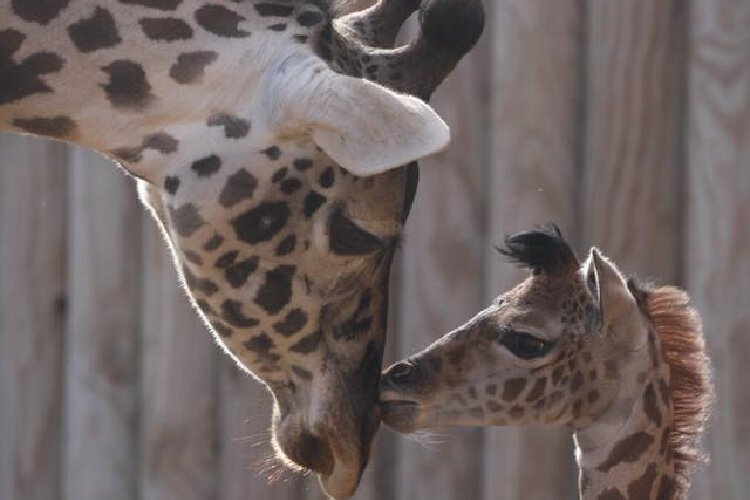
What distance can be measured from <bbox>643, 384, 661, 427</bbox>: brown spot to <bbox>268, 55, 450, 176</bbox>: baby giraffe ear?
4.34 feet

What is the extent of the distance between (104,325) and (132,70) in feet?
10.4

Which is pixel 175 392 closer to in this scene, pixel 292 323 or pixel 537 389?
pixel 537 389

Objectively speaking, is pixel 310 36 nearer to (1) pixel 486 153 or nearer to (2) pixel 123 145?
(2) pixel 123 145

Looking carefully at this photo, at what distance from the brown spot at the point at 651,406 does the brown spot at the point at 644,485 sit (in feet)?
0.37

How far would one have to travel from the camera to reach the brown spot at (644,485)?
4129 millimetres

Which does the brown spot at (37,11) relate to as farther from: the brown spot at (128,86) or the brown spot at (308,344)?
the brown spot at (308,344)

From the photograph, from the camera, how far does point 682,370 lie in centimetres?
422

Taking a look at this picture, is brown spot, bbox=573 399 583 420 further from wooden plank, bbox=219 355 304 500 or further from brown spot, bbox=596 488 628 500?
wooden plank, bbox=219 355 304 500

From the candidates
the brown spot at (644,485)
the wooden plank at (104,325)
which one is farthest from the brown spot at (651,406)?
the wooden plank at (104,325)

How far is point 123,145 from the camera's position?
11.1ft

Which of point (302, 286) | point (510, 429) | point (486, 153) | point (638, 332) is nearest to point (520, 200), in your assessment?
point (486, 153)

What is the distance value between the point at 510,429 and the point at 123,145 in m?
2.35

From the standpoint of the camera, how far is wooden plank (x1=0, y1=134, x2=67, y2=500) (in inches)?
257

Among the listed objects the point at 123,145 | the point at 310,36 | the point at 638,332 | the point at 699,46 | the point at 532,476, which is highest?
the point at 699,46
